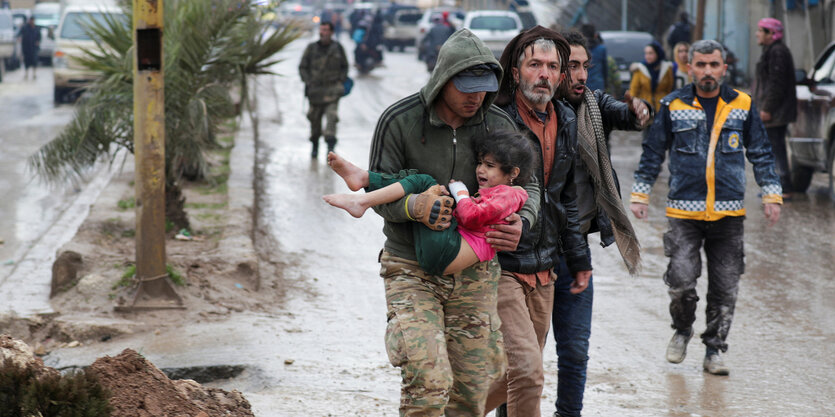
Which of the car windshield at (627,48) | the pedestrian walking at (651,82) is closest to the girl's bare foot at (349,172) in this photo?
the pedestrian walking at (651,82)

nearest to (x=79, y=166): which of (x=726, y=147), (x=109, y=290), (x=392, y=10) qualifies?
(x=109, y=290)

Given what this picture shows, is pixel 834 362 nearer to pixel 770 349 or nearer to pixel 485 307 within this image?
pixel 770 349

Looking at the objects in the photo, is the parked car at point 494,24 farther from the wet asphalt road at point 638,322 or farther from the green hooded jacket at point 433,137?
the green hooded jacket at point 433,137

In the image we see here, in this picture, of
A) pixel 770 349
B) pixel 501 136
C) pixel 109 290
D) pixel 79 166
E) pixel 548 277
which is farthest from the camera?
pixel 79 166

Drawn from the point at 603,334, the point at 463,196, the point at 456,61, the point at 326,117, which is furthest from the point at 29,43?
the point at 463,196

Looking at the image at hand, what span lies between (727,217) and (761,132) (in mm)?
490

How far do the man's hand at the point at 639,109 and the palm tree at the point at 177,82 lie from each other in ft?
13.7

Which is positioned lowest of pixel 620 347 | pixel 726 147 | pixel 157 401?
pixel 620 347

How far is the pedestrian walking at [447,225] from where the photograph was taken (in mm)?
3572

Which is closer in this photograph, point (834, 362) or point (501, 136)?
point (501, 136)

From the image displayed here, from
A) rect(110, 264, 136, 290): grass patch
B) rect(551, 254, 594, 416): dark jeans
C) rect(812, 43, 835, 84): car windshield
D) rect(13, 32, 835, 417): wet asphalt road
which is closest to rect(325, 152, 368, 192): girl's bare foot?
rect(551, 254, 594, 416): dark jeans

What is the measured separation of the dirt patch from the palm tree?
393 cm

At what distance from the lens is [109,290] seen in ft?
21.4

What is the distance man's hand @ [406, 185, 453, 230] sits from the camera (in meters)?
3.46
